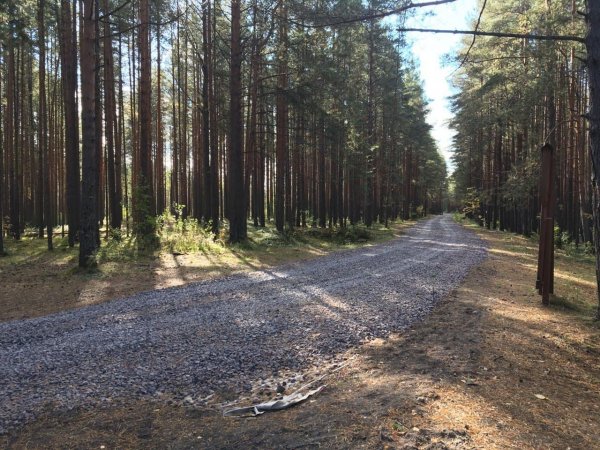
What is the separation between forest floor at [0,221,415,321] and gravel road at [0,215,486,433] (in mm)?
1158

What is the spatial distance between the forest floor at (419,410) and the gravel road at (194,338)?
1.31 ft

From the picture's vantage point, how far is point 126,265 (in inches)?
481

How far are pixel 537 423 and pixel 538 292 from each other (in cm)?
618

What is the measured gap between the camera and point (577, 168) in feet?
70.6

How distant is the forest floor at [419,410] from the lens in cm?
303

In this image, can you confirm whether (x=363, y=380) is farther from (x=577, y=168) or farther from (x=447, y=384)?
(x=577, y=168)

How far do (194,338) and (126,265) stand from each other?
7.58m

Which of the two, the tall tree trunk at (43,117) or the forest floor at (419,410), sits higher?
the tall tree trunk at (43,117)

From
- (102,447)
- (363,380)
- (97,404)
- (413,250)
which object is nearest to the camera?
(102,447)

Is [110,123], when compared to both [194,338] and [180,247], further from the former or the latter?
[194,338]

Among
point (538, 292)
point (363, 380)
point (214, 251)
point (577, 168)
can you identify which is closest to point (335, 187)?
point (577, 168)

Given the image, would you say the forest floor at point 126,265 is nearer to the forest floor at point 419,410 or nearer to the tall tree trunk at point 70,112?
the tall tree trunk at point 70,112

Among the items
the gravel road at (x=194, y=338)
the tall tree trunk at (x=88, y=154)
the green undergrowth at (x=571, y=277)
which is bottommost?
the green undergrowth at (x=571, y=277)

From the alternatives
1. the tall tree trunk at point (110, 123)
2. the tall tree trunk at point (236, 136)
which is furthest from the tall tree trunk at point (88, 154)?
the tall tree trunk at point (110, 123)
